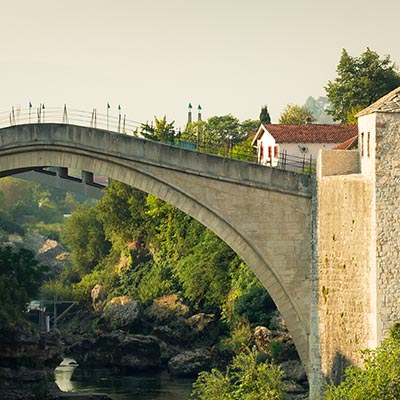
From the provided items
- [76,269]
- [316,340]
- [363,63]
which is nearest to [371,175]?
[316,340]

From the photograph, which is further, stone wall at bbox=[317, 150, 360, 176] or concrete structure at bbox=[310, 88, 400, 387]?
stone wall at bbox=[317, 150, 360, 176]

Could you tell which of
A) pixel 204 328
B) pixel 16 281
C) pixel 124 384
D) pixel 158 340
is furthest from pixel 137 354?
pixel 16 281

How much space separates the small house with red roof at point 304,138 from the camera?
65875 millimetres

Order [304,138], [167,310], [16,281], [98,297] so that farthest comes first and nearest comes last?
[98,297]
[167,310]
[304,138]
[16,281]

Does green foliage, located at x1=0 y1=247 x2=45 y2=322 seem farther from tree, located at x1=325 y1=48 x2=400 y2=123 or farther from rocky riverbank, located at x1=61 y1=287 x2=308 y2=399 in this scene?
tree, located at x1=325 y1=48 x2=400 y2=123

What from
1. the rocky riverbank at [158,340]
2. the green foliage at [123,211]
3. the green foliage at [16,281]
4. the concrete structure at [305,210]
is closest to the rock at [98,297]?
the green foliage at [123,211]

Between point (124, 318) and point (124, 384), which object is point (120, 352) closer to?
point (124, 318)

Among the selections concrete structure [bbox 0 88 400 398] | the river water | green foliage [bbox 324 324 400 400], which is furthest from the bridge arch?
the river water

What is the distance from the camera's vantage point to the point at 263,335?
204 ft

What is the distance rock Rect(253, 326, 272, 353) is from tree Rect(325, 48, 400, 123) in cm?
2013

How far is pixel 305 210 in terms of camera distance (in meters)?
46.2

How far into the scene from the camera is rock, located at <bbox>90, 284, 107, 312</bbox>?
83750 mm

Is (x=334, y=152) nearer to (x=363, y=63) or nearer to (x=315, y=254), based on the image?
(x=315, y=254)

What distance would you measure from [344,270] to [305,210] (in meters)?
3.52
